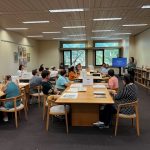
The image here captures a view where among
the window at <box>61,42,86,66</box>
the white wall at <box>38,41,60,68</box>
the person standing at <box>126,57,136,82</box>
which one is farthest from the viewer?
the window at <box>61,42,86,66</box>

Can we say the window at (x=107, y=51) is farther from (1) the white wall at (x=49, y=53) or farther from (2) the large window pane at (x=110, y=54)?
(1) the white wall at (x=49, y=53)

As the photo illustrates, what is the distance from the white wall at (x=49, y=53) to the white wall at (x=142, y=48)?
6.36 m

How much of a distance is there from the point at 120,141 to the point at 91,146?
57cm

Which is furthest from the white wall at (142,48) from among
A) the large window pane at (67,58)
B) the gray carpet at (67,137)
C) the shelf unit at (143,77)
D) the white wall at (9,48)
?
the white wall at (9,48)

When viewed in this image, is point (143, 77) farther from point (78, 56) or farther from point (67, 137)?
point (67, 137)

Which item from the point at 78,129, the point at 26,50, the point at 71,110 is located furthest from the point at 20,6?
the point at 26,50

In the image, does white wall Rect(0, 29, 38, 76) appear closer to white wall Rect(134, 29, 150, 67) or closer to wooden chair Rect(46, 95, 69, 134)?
wooden chair Rect(46, 95, 69, 134)

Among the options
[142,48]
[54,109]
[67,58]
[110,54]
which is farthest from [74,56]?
[54,109]

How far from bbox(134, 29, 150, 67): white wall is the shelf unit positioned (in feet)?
1.48

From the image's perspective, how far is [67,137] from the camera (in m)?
3.88

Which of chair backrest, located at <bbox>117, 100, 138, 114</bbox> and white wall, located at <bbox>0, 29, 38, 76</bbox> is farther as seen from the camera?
white wall, located at <bbox>0, 29, 38, 76</bbox>

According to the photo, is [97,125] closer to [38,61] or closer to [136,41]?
[136,41]

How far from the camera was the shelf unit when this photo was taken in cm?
998

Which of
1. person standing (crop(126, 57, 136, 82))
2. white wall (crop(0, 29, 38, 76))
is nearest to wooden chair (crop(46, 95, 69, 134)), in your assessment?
white wall (crop(0, 29, 38, 76))
